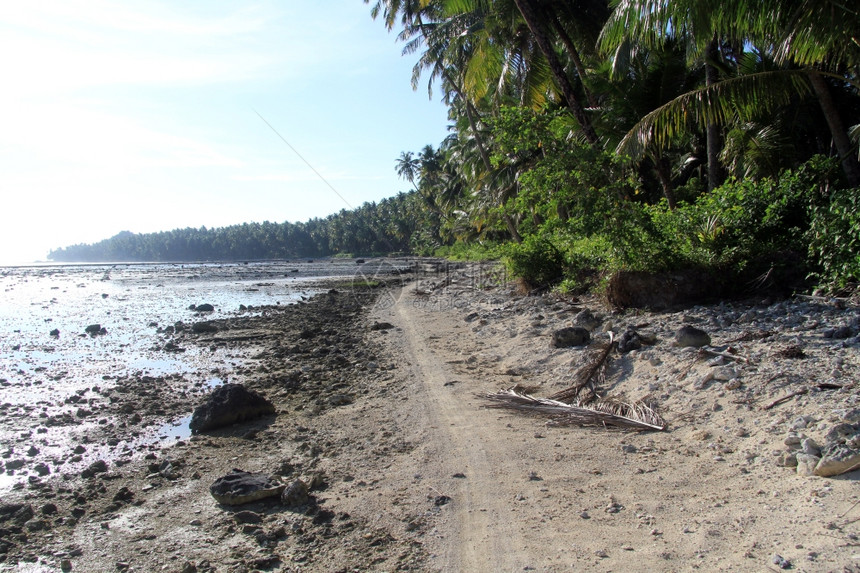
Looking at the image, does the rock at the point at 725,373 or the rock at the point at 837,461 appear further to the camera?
the rock at the point at 725,373

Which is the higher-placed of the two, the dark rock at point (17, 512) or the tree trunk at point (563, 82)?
the tree trunk at point (563, 82)

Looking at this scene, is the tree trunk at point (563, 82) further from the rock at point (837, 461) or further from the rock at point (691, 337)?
the rock at point (837, 461)

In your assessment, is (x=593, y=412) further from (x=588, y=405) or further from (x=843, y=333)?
(x=843, y=333)

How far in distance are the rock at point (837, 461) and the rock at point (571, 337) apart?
4.62 m

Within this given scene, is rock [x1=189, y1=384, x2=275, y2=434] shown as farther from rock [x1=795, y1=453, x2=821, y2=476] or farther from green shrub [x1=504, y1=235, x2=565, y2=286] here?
green shrub [x1=504, y1=235, x2=565, y2=286]

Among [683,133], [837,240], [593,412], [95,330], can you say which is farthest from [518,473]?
[95,330]

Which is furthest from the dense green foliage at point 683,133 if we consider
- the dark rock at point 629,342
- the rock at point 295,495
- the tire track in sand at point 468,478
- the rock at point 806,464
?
the rock at point 295,495

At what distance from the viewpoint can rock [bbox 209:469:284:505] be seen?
473 cm

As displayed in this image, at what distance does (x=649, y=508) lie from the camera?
156 inches

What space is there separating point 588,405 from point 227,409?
442cm

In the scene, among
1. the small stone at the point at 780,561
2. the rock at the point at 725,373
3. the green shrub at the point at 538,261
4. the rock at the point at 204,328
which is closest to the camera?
the small stone at the point at 780,561

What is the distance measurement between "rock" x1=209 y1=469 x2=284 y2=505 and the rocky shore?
67 millimetres

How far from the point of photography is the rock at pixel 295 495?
4645 millimetres

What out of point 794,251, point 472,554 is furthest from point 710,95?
point 472,554
